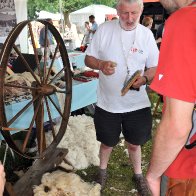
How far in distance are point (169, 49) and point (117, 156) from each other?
2694 mm

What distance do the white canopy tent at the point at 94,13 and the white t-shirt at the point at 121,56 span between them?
18.7m

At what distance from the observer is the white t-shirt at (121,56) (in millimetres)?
2500

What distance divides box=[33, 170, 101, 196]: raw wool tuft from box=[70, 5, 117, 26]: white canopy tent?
19.0 m

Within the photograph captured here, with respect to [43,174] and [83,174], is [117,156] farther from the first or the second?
[43,174]

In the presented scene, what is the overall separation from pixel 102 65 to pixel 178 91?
141cm

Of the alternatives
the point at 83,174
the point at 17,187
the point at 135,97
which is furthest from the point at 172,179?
the point at 83,174

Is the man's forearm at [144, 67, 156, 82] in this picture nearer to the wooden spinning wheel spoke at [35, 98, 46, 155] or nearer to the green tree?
the wooden spinning wheel spoke at [35, 98, 46, 155]

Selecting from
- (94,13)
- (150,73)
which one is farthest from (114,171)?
(94,13)

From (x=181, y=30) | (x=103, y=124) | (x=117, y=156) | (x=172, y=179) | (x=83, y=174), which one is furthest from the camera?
(x=117, y=156)

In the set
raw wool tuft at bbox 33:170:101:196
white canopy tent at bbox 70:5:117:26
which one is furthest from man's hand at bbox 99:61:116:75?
white canopy tent at bbox 70:5:117:26

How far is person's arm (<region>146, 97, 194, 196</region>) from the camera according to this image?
108 centimetres

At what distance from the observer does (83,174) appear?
127 inches

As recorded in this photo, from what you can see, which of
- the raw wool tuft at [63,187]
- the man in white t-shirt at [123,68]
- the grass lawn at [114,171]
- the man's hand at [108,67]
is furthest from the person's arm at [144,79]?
the grass lawn at [114,171]

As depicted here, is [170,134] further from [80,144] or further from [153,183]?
[80,144]
